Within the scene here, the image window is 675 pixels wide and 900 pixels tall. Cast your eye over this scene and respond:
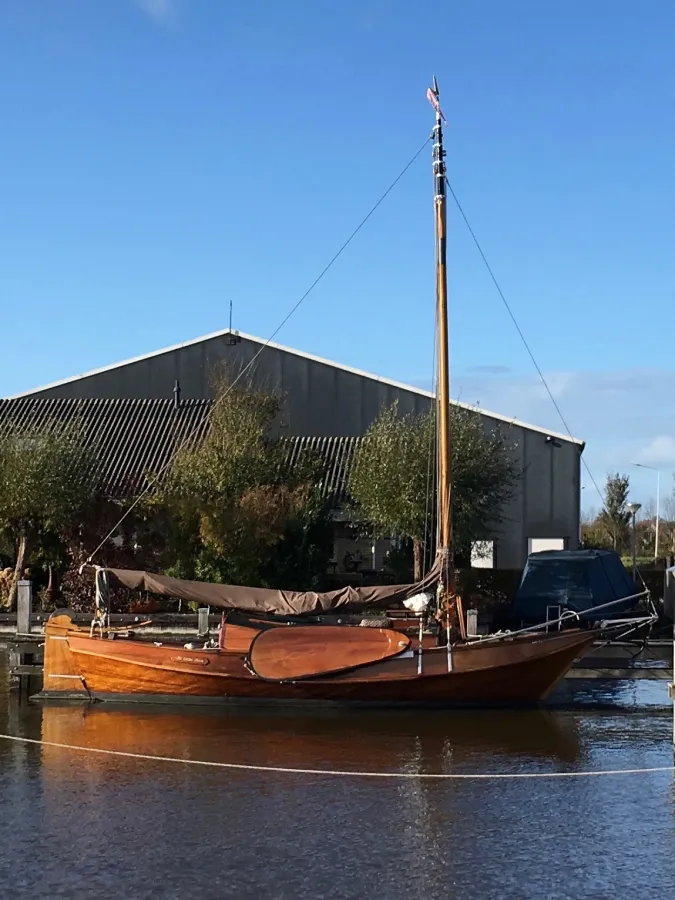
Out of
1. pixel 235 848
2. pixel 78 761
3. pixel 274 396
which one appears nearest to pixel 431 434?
pixel 274 396

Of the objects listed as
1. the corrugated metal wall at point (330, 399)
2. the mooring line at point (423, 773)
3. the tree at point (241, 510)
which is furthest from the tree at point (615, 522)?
the mooring line at point (423, 773)

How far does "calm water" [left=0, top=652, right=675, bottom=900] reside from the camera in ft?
32.1

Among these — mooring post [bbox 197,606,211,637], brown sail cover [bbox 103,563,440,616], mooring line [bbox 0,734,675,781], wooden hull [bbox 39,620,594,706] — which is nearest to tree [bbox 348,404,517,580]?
mooring post [bbox 197,606,211,637]

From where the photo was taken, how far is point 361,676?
60.2 feet

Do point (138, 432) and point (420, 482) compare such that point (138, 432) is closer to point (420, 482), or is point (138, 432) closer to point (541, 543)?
point (420, 482)

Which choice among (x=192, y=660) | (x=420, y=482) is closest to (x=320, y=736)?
(x=192, y=660)

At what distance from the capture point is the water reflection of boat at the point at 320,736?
49.3 feet

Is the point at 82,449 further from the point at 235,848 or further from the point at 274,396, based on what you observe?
the point at 235,848

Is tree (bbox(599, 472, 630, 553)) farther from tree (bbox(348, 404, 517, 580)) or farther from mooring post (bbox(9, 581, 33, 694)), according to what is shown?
mooring post (bbox(9, 581, 33, 694))

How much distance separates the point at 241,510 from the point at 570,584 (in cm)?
824

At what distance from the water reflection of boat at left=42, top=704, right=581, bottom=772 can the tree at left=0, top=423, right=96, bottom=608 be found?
1008cm

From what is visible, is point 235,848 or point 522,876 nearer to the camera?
point 522,876

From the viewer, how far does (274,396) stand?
109 feet

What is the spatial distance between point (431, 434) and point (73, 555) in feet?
32.9
